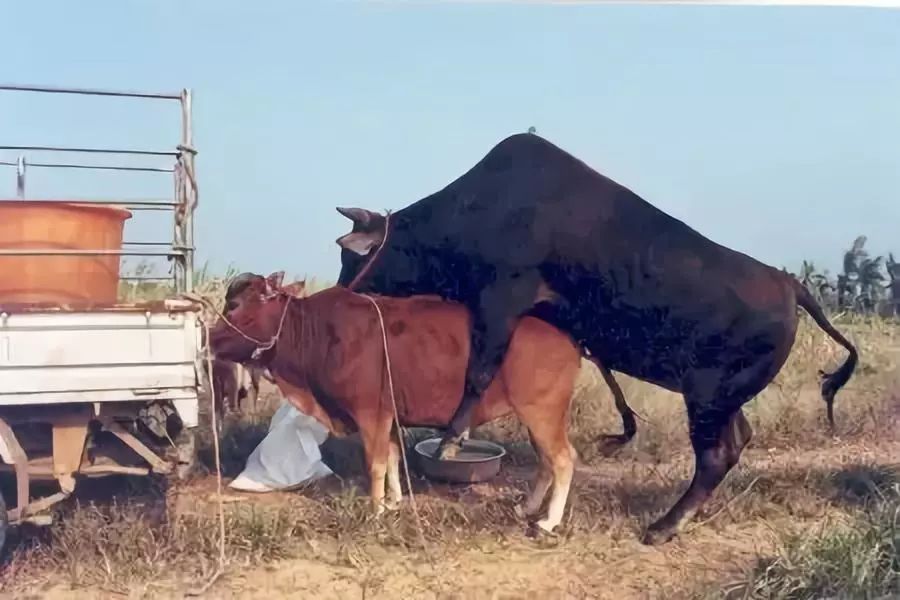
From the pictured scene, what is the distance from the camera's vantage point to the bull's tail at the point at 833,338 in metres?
3.11

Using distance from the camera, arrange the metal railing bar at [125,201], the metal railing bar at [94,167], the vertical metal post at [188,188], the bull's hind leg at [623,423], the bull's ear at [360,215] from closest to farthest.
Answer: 1. the metal railing bar at [125,201]
2. the vertical metal post at [188,188]
3. the metal railing bar at [94,167]
4. the bull's ear at [360,215]
5. the bull's hind leg at [623,423]

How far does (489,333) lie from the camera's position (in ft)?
10.1

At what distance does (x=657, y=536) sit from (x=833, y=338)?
3.12ft

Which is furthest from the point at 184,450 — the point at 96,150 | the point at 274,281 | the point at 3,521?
the point at 96,150

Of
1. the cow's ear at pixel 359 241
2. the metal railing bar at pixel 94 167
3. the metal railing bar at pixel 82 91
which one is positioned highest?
the metal railing bar at pixel 82 91

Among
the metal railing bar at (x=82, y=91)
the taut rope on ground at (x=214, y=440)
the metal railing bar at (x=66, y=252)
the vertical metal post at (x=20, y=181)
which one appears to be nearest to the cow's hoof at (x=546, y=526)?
the taut rope on ground at (x=214, y=440)

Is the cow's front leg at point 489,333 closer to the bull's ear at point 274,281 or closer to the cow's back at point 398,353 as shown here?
the cow's back at point 398,353

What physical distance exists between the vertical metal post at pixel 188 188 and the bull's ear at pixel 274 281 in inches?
10.9

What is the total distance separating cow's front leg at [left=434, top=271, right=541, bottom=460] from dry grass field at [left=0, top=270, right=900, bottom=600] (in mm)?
282

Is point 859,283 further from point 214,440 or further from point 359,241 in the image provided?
point 214,440

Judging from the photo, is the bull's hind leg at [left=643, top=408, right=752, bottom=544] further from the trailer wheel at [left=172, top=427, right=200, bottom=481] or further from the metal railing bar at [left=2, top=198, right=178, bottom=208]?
the metal railing bar at [left=2, top=198, right=178, bottom=208]

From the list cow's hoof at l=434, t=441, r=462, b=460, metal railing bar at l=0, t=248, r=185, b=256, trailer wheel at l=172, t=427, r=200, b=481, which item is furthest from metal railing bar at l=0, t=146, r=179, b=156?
cow's hoof at l=434, t=441, r=462, b=460

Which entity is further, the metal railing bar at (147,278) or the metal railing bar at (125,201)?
the metal railing bar at (147,278)

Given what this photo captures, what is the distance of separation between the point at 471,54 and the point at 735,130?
37.7 inches
